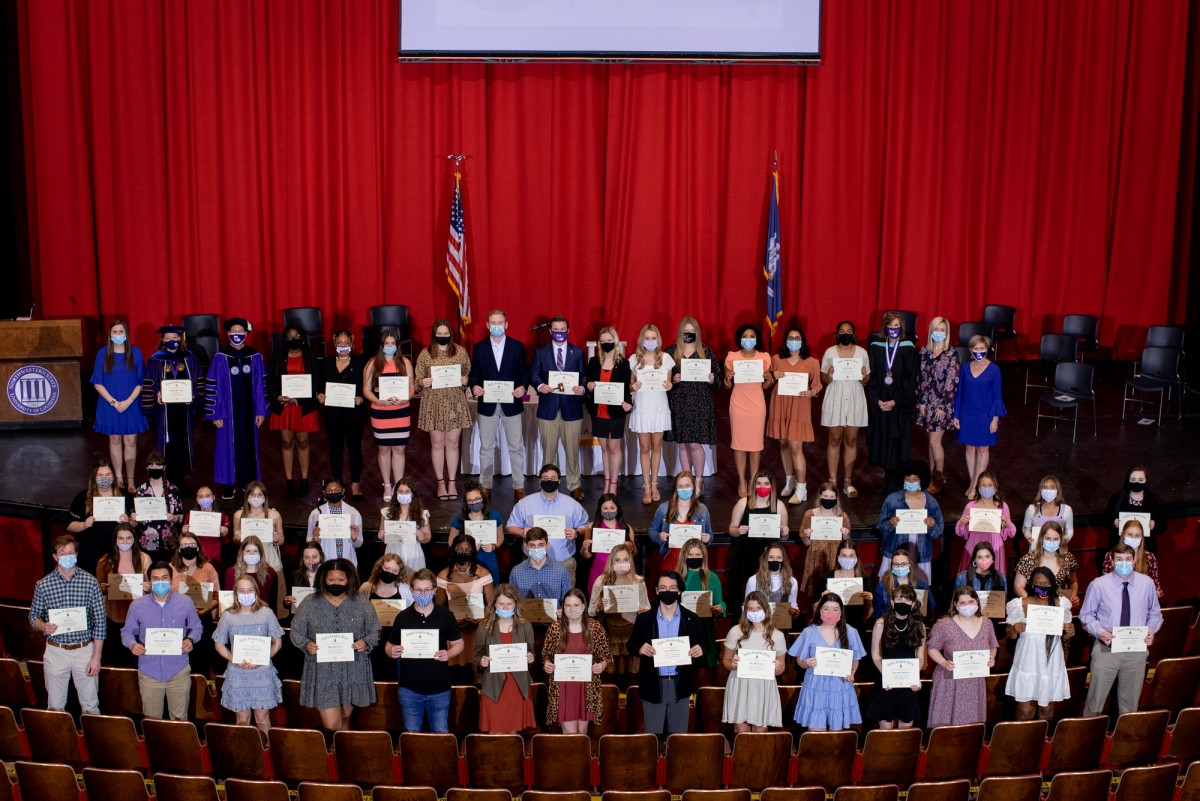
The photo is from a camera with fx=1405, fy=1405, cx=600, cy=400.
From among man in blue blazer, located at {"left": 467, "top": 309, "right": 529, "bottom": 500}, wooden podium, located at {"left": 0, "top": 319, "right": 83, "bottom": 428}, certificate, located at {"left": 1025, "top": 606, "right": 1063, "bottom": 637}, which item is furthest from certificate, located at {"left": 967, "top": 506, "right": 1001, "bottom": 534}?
wooden podium, located at {"left": 0, "top": 319, "right": 83, "bottom": 428}

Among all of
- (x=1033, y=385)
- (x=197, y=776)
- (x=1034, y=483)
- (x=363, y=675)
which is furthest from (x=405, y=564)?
(x=1033, y=385)

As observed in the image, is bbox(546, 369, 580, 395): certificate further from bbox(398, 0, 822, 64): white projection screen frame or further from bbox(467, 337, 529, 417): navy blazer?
bbox(398, 0, 822, 64): white projection screen frame

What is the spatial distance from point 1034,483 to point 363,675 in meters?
6.34

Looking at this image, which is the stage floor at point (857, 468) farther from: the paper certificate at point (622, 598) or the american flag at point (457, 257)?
the american flag at point (457, 257)

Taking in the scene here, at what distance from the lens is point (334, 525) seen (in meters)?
10.4

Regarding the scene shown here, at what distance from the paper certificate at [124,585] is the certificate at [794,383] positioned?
525cm

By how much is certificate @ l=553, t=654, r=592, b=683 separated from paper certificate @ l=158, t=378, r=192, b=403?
4.43m

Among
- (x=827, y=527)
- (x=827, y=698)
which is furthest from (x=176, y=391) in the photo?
(x=827, y=698)

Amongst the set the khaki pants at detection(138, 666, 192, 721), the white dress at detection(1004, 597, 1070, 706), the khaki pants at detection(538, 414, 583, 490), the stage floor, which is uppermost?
the khaki pants at detection(538, 414, 583, 490)

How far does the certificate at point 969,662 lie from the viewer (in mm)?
9117

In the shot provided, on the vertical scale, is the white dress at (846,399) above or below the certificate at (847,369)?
below

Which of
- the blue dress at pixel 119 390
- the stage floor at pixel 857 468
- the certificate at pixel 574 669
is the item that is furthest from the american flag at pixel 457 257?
the certificate at pixel 574 669

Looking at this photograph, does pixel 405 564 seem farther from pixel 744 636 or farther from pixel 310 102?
pixel 310 102

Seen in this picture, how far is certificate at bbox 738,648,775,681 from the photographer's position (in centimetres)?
902
